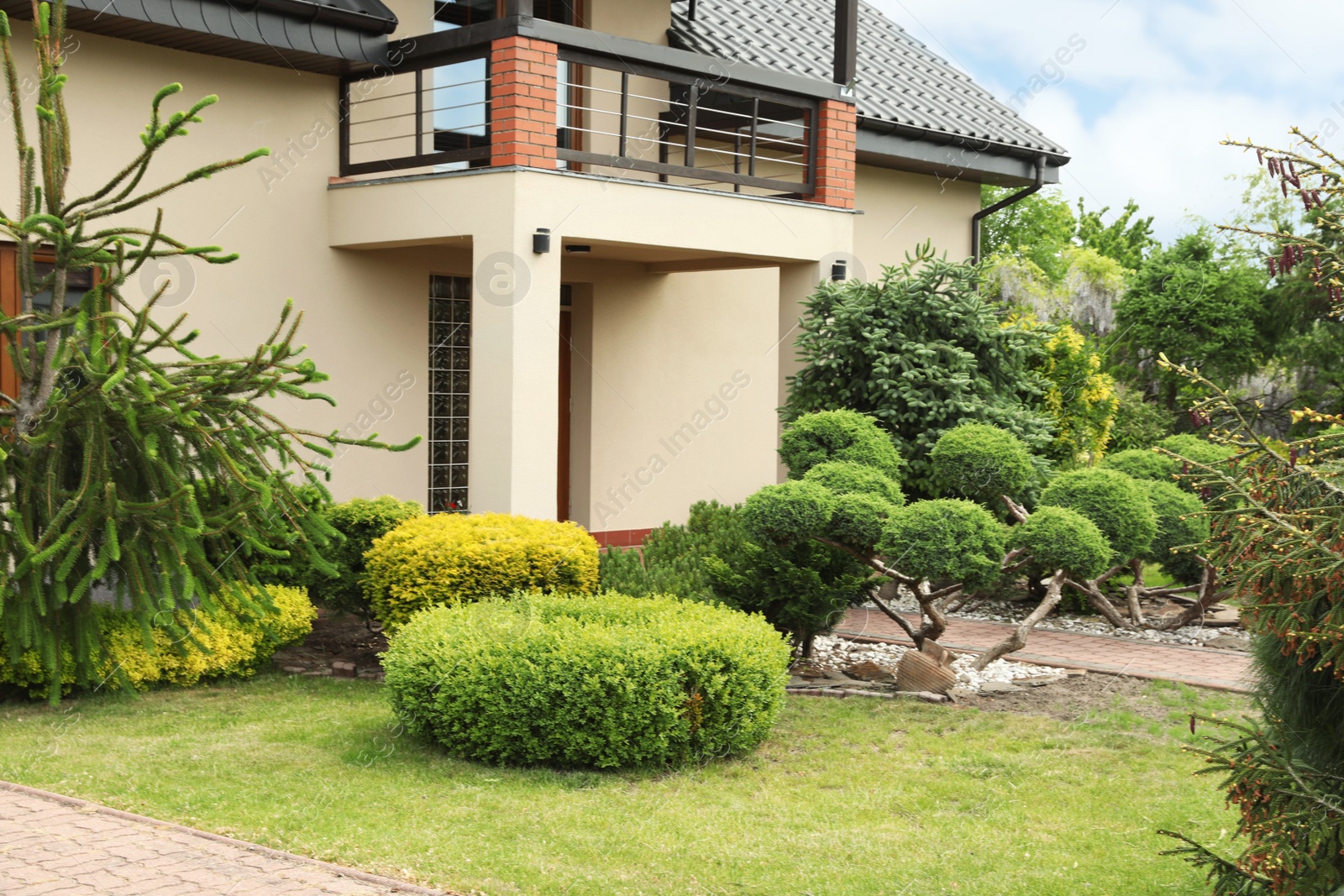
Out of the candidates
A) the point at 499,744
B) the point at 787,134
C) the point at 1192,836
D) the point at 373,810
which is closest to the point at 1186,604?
the point at 787,134

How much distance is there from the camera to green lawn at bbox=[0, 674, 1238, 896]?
17.2ft

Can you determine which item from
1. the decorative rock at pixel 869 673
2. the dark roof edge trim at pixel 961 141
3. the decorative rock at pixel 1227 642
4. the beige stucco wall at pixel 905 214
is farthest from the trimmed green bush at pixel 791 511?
the beige stucco wall at pixel 905 214

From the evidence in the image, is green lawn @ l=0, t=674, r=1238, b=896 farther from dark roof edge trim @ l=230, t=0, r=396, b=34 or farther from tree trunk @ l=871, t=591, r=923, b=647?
dark roof edge trim @ l=230, t=0, r=396, b=34

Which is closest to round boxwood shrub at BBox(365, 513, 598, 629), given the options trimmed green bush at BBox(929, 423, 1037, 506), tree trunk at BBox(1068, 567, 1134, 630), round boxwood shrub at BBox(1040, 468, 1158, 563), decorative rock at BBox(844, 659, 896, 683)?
decorative rock at BBox(844, 659, 896, 683)

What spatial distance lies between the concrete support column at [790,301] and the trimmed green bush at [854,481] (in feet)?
12.6

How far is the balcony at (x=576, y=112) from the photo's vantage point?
1031 centimetres

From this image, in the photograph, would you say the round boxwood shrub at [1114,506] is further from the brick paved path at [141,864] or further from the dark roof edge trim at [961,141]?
the dark roof edge trim at [961,141]

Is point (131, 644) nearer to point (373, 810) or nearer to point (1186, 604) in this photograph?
point (373, 810)

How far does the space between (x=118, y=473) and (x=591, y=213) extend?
4604 mm

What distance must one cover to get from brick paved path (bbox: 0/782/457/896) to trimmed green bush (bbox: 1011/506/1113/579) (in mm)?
5114

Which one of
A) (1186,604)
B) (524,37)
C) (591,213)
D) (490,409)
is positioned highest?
(524,37)

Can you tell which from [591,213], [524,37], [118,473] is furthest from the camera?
[591,213]

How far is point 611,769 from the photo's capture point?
22.5 ft

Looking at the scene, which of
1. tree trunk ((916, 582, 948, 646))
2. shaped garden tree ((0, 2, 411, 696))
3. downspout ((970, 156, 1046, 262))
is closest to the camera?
shaped garden tree ((0, 2, 411, 696))
